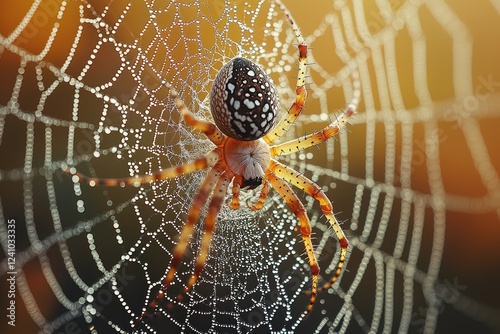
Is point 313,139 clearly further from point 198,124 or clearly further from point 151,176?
point 151,176

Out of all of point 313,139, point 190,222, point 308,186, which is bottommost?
point 190,222

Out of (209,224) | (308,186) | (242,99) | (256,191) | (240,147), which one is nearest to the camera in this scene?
(242,99)

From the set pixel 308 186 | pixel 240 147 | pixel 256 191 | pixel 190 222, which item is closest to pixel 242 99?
pixel 240 147

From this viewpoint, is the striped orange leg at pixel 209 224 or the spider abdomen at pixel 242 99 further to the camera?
the striped orange leg at pixel 209 224

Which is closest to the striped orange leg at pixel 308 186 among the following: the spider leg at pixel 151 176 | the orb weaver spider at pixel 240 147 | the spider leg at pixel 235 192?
the orb weaver spider at pixel 240 147

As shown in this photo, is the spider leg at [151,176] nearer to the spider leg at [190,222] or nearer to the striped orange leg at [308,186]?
the spider leg at [190,222]

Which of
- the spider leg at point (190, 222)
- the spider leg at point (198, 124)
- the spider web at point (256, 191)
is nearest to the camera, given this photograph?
the spider leg at point (198, 124)

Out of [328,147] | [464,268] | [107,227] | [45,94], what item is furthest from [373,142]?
[45,94]

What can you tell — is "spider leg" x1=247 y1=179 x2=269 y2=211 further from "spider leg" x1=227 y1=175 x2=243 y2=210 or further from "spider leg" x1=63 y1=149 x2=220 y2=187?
"spider leg" x1=63 y1=149 x2=220 y2=187
